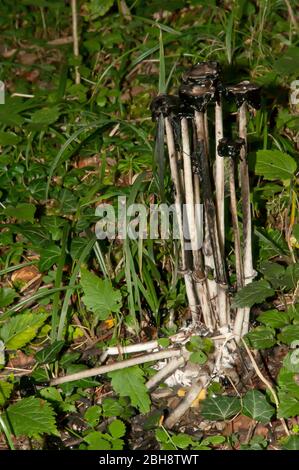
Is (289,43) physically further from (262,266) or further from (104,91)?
(262,266)

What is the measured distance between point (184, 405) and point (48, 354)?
0.48m

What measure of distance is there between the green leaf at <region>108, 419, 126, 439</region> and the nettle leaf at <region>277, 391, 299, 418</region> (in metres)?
0.47

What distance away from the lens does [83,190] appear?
2.96m

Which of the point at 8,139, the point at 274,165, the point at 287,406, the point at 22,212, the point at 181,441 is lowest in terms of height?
the point at 181,441

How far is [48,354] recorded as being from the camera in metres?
2.33

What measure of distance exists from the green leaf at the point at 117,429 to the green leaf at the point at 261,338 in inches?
18.8

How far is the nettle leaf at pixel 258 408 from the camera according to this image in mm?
2135

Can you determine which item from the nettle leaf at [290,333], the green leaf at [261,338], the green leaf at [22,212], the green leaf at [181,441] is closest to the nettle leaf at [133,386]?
the green leaf at [181,441]

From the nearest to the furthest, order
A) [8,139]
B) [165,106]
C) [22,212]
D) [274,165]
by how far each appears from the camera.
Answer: [165,106] → [274,165] → [22,212] → [8,139]

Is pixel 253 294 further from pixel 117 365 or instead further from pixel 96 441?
pixel 96 441

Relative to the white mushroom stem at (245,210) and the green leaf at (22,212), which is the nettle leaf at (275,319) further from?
the green leaf at (22,212)

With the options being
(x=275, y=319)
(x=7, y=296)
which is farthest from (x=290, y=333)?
(x=7, y=296)

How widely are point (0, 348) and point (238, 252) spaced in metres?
0.89

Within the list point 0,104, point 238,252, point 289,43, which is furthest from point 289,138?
point 0,104
